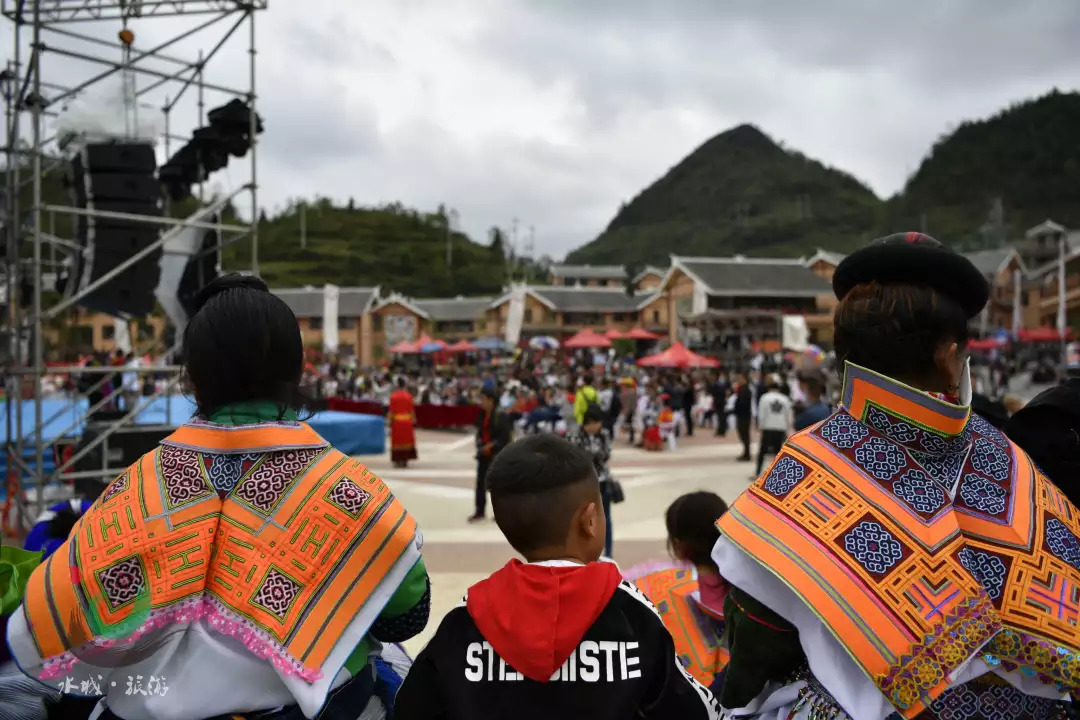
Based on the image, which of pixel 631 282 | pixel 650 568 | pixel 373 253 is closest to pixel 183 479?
pixel 650 568

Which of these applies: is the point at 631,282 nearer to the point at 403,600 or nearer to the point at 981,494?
the point at 403,600

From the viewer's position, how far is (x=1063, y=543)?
4.80ft

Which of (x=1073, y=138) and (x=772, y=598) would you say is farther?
(x=1073, y=138)

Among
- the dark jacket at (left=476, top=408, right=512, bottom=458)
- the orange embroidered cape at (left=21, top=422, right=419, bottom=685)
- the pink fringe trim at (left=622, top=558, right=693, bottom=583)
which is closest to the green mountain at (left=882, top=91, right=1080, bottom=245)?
the dark jacket at (left=476, top=408, right=512, bottom=458)

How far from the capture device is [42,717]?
210 cm

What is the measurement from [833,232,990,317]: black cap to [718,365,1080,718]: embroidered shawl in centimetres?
19

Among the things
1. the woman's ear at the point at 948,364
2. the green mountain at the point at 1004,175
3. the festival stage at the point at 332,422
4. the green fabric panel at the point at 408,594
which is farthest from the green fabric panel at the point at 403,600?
the green mountain at the point at 1004,175

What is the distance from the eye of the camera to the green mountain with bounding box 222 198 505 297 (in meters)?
76.1

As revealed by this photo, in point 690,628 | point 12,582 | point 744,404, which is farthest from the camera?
point 744,404

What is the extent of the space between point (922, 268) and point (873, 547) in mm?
521

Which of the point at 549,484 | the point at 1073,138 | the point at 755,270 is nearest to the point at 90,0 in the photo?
the point at 549,484

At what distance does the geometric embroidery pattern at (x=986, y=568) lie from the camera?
141cm

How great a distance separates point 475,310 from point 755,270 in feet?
66.5

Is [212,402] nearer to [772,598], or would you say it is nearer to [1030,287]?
[772,598]
